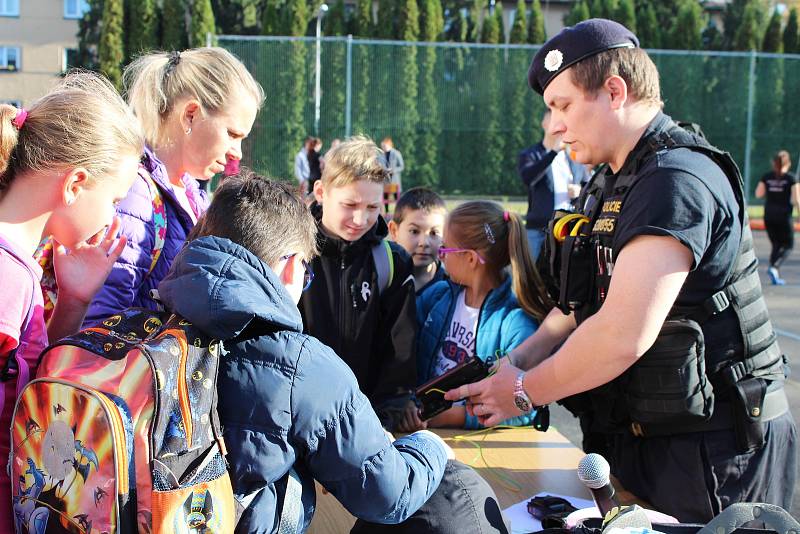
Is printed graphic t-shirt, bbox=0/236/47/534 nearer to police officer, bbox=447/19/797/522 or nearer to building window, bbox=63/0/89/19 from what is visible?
police officer, bbox=447/19/797/522

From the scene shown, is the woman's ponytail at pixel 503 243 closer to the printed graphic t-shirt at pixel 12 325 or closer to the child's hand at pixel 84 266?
the child's hand at pixel 84 266

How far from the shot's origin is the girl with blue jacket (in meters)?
3.19

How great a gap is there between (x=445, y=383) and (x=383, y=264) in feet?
2.36

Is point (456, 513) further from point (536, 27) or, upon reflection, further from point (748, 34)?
point (748, 34)

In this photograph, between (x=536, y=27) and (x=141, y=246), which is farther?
(x=536, y=27)

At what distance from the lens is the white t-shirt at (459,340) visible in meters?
3.23

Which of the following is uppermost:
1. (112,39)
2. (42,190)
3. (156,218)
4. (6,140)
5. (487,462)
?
(112,39)

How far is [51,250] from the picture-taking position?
6.47ft

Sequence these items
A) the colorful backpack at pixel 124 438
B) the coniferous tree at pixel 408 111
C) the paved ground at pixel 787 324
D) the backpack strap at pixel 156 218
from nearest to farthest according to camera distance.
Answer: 1. the colorful backpack at pixel 124 438
2. the backpack strap at pixel 156 218
3. the paved ground at pixel 787 324
4. the coniferous tree at pixel 408 111

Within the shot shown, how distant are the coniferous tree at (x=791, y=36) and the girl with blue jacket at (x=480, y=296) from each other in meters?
24.6

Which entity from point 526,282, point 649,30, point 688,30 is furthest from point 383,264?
point 649,30

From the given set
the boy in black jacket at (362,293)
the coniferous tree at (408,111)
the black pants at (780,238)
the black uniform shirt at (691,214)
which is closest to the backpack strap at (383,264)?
the boy in black jacket at (362,293)

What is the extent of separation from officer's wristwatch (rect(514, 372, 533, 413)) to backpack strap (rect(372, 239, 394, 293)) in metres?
0.90

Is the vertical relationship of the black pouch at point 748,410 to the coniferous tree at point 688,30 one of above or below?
below
